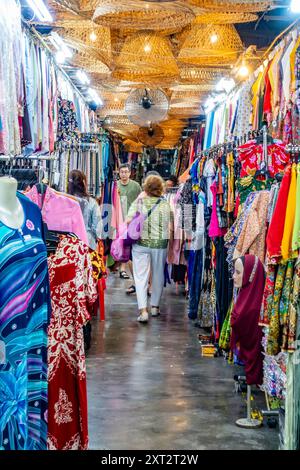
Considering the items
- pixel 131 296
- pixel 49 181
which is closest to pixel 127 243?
pixel 131 296

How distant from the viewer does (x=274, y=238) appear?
12.9 feet

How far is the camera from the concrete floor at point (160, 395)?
429cm

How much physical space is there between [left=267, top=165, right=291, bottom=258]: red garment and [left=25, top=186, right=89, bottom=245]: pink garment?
1026mm

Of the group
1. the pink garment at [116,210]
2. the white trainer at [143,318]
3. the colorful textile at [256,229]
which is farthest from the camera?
the pink garment at [116,210]

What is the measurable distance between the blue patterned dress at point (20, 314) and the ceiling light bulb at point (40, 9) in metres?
2.59

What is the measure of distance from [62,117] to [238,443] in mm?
3244

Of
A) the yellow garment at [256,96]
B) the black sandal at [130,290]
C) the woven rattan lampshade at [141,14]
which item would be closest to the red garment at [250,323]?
the woven rattan lampshade at [141,14]

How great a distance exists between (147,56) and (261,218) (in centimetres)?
292

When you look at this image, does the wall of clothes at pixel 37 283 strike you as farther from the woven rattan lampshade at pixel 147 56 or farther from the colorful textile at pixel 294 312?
the woven rattan lampshade at pixel 147 56

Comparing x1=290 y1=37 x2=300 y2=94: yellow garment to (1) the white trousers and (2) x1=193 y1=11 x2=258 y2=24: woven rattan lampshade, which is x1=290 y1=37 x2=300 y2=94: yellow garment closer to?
(2) x1=193 y1=11 x2=258 y2=24: woven rattan lampshade

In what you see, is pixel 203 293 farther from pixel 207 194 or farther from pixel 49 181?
pixel 49 181

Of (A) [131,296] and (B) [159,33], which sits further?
(A) [131,296]

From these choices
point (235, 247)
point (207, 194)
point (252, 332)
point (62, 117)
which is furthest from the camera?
point (207, 194)

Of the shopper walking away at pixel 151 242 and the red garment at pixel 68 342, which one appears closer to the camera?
the red garment at pixel 68 342
